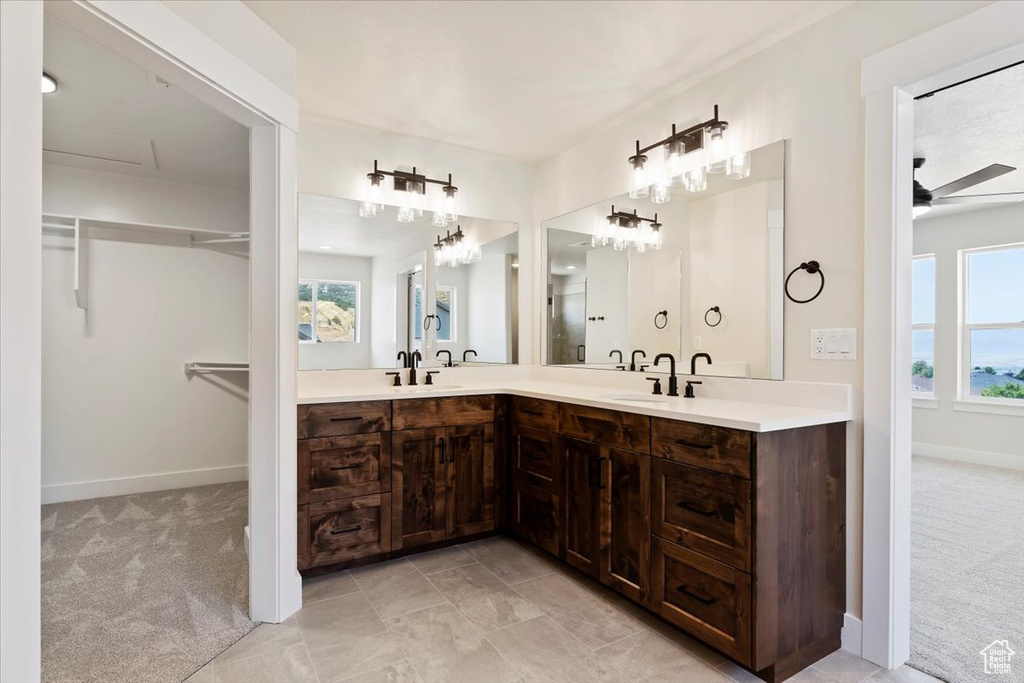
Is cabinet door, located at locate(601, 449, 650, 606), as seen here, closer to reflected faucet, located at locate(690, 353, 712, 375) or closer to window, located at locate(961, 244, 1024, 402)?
reflected faucet, located at locate(690, 353, 712, 375)

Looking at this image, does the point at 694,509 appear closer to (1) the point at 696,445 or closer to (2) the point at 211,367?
(1) the point at 696,445

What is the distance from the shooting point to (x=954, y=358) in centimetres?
535

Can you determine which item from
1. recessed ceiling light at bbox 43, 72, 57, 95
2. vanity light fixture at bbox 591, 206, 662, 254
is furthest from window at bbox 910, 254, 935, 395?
recessed ceiling light at bbox 43, 72, 57, 95

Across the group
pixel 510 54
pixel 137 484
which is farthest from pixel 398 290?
pixel 137 484

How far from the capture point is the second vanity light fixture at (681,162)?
2.43 metres

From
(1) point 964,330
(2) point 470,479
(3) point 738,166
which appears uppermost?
(3) point 738,166

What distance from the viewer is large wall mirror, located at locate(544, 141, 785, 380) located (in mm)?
2324

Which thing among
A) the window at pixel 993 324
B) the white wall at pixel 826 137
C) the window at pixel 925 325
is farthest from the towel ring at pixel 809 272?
the window at pixel 993 324

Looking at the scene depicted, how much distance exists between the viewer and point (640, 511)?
2.12m

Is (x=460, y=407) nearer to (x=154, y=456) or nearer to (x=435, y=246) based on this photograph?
(x=435, y=246)

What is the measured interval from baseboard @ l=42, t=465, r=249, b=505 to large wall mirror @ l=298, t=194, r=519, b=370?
1979 millimetres

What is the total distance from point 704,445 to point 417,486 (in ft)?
5.18

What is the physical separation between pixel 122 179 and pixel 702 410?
4460 millimetres

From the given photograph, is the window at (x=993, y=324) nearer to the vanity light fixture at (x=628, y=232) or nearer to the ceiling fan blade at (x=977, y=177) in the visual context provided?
the ceiling fan blade at (x=977, y=177)
